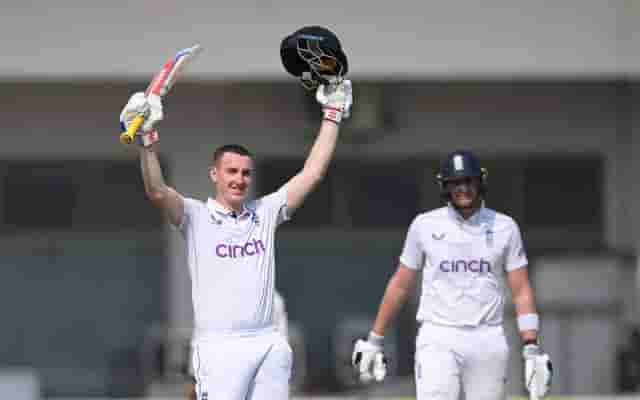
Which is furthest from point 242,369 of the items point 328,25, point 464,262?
point 328,25

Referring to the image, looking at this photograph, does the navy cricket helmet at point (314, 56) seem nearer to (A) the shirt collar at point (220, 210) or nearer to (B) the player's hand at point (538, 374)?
(A) the shirt collar at point (220, 210)

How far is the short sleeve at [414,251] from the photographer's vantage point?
6.43m

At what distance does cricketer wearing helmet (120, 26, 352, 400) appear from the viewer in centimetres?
526

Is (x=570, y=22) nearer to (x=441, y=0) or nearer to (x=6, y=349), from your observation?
(x=441, y=0)

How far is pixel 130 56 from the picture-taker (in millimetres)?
10172

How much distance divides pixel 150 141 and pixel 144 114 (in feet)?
0.44

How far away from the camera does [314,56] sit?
5668 mm

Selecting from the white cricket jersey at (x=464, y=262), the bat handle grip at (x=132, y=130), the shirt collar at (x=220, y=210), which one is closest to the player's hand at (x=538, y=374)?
the white cricket jersey at (x=464, y=262)

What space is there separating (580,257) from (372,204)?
2.06 meters

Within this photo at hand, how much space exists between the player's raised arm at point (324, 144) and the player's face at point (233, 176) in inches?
10.3

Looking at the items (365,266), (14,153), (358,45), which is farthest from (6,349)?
(358,45)

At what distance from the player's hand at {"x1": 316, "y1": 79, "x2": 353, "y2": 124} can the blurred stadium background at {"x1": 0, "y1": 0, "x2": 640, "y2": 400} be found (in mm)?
5876

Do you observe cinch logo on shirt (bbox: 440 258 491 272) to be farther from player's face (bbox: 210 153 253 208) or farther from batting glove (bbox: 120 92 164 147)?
batting glove (bbox: 120 92 164 147)

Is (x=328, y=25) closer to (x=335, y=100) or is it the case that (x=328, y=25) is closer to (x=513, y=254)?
(x=513, y=254)
